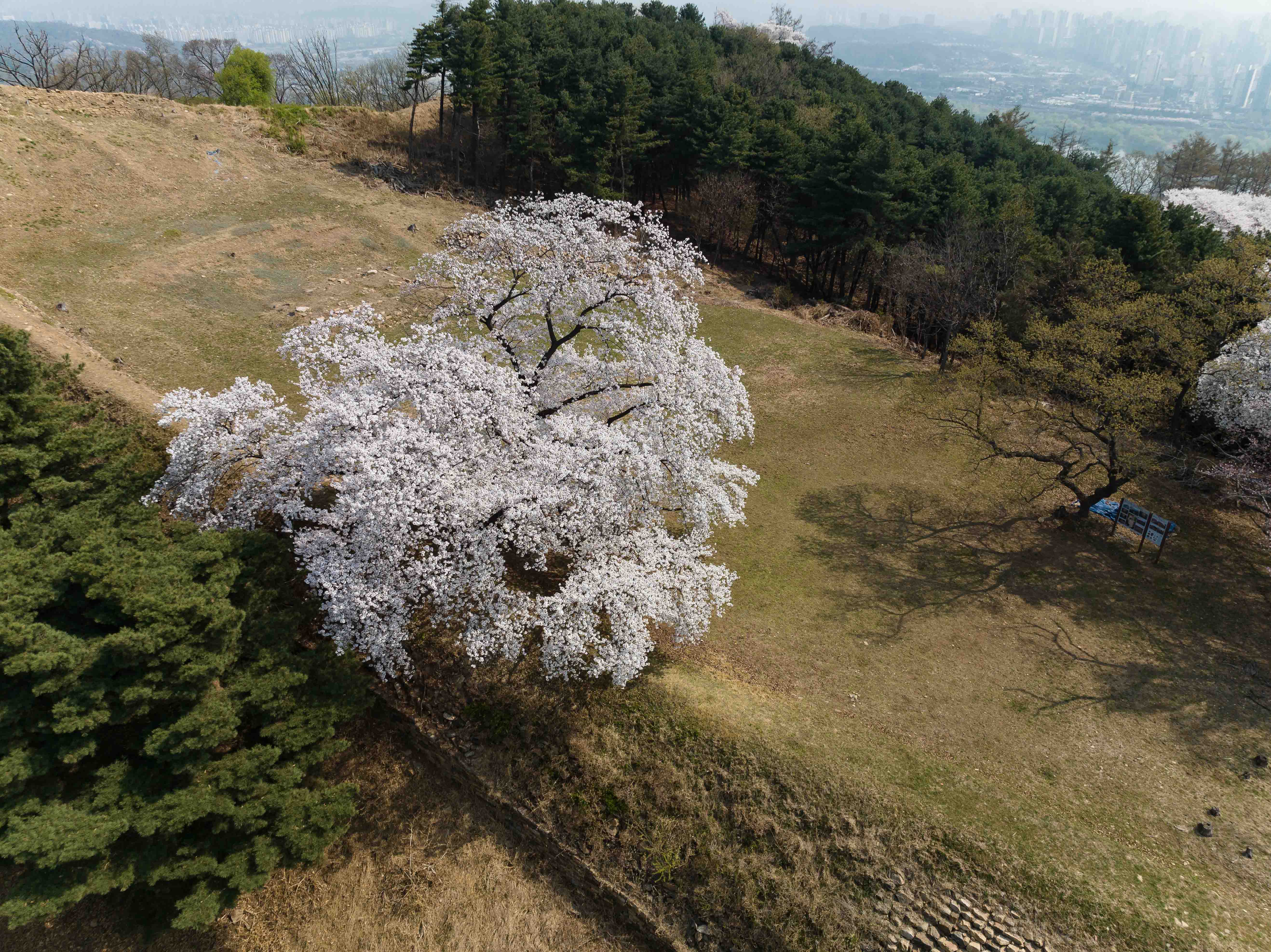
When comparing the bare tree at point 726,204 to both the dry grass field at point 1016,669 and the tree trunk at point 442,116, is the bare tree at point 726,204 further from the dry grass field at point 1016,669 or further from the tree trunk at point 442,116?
the dry grass field at point 1016,669

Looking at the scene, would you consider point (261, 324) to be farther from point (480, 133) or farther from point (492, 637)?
point (480, 133)

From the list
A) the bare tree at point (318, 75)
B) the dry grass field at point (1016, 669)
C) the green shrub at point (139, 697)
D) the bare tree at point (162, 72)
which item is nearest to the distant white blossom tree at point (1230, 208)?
the dry grass field at point (1016, 669)

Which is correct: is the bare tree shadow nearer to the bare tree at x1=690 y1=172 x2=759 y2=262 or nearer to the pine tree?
the bare tree at x1=690 y1=172 x2=759 y2=262

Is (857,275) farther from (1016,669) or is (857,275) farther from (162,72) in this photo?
(162,72)

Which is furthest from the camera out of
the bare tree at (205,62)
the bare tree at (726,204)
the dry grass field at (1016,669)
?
the bare tree at (205,62)

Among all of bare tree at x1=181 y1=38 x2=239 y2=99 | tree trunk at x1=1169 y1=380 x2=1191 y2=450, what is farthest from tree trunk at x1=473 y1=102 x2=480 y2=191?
bare tree at x1=181 y1=38 x2=239 y2=99

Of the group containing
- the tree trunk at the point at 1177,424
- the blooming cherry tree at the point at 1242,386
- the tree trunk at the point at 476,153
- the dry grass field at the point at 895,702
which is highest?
the tree trunk at the point at 476,153

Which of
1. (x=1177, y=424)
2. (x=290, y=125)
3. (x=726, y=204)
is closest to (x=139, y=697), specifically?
(x=1177, y=424)
